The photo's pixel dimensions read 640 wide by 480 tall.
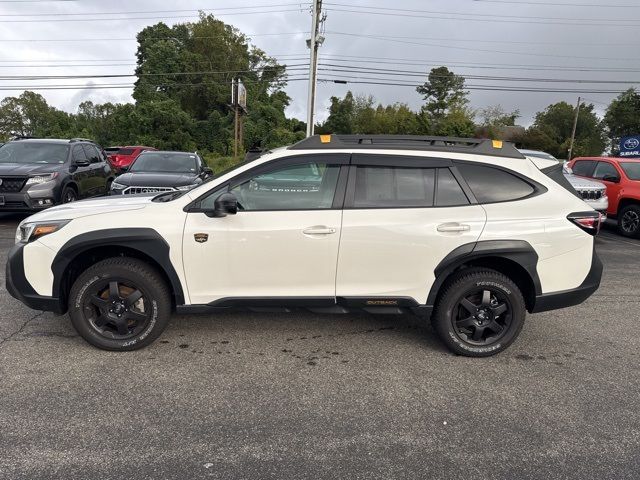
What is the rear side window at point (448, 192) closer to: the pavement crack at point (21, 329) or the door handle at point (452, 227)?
the door handle at point (452, 227)

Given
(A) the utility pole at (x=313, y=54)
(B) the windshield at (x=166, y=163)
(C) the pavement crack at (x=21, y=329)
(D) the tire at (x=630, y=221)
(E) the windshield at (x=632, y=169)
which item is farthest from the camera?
(A) the utility pole at (x=313, y=54)

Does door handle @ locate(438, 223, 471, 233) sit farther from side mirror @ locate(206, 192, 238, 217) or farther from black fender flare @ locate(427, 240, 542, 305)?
side mirror @ locate(206, 192, 238, 217)

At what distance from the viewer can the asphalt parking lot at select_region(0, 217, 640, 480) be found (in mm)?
2510

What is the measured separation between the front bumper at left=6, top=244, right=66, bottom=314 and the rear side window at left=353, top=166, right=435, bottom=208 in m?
2.53

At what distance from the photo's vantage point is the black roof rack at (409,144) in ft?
12.6

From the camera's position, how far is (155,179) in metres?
8.72

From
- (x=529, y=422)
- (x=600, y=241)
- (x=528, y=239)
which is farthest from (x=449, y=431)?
(x=600, y=241)

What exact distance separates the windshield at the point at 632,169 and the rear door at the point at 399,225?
8.88 meters

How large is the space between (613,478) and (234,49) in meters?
53.4

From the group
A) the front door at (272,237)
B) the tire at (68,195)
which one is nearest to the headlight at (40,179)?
the tire at (68,195)

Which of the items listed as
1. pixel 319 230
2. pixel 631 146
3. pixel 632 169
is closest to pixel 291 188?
pixel 319 230

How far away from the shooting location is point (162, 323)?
3688 mm

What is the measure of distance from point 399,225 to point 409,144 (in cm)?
76

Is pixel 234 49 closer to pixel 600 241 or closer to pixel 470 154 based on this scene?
pixel 600 241
